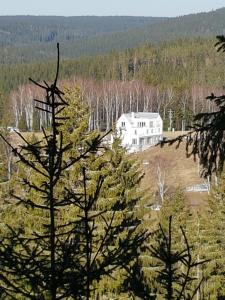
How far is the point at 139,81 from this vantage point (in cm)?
10962

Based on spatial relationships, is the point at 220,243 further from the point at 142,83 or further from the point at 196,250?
the point at 142,83

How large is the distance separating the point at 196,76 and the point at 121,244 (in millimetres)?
124289

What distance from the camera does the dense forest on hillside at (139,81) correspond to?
319ft

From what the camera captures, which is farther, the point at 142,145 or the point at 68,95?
the point at 142,145

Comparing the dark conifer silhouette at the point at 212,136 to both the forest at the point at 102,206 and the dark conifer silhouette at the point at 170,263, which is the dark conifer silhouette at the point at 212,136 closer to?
the forest at the point at 102,206

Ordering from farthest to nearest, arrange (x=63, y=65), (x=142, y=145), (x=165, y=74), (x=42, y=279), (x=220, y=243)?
(x=63, y=65) < (x=165, y=74) < (x=142, y=145) < (x=220, y=243) < (x=42, y=279)

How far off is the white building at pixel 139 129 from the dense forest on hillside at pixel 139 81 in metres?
5.85

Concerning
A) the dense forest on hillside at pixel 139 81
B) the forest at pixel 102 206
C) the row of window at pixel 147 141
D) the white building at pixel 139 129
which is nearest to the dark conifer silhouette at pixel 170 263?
the forest at pixel 102 206

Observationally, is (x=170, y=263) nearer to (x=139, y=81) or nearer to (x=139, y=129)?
(x=139, y=129)

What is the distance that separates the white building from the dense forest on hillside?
585 cm

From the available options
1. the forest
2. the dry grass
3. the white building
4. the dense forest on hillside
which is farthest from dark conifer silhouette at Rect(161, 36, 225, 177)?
the white building

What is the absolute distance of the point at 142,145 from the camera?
74.4 metres

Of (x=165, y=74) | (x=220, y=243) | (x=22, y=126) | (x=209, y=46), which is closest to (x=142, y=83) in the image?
(x=165, y=74)

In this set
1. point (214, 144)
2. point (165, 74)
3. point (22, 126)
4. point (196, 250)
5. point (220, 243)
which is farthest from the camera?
point (165, 74)
